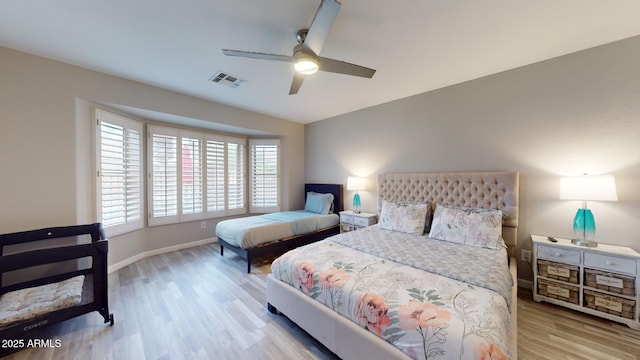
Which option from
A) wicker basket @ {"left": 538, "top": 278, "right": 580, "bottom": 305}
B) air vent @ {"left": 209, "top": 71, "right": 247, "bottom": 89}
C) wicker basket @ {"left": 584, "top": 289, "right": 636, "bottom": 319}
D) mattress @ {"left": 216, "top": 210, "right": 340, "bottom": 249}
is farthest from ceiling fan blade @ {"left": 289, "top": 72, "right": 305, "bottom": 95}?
wicker basket @ {"left": 584, "top": 289, "right": 636, "bottom": 319}

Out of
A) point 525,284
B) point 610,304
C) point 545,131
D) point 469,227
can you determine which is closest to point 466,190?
point 469,227

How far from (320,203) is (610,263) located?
12.4 feet

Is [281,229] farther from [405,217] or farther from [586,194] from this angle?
[586,194]

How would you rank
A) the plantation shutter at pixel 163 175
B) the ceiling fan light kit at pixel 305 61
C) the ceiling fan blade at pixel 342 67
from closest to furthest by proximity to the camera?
the ceiling fan light kit at pixel 305 61 → the ceiling fan blade at pixel 342 67 → the plantation shutter at pixel 163 175

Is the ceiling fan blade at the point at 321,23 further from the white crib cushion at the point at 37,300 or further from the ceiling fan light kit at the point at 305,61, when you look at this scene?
the white crib cushion at the point at 37,300

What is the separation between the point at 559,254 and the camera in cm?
232

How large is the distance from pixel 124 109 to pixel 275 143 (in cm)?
269

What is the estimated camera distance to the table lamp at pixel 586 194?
6.82 ft

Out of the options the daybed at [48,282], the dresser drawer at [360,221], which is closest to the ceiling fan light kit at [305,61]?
the daybed at [48,282]

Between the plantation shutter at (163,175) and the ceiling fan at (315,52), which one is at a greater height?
the ceiling fan at (315,52)

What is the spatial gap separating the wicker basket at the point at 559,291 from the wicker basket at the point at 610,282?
0.47ft

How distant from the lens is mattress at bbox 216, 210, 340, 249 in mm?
3258

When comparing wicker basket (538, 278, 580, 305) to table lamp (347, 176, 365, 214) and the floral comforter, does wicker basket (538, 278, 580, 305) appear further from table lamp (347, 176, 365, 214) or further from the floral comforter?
table lamp (347, 176, 365, 214)

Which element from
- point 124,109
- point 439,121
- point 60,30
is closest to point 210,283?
point 124,109
